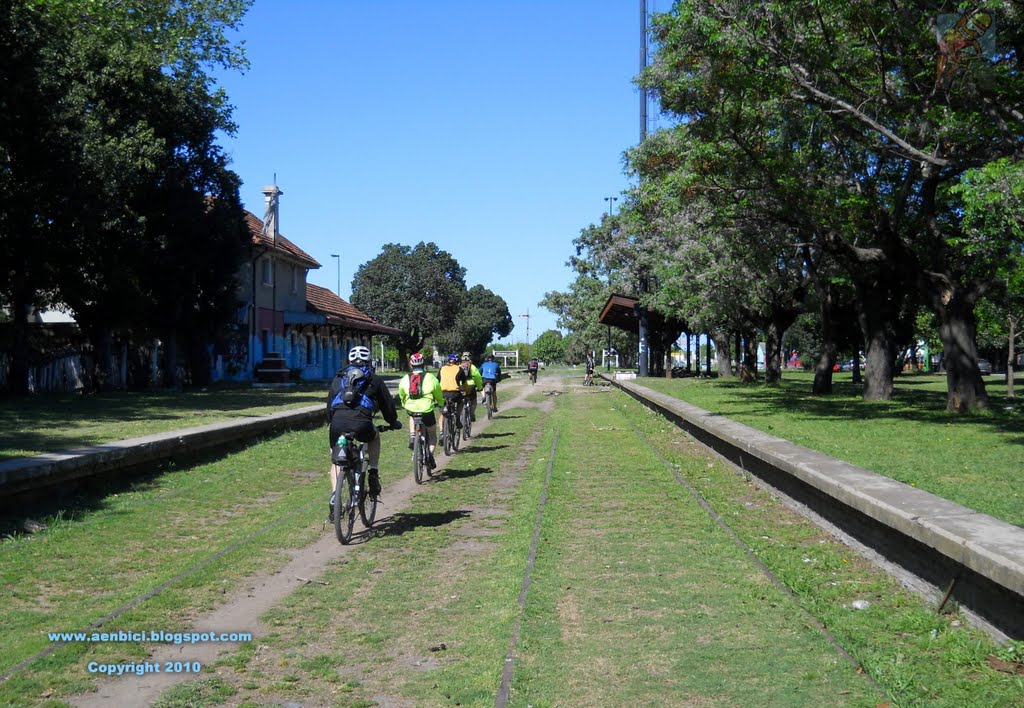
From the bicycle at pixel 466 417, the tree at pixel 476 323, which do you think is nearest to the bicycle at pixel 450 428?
the bicycle at pixel 466 417

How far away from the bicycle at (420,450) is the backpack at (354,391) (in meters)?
3.59

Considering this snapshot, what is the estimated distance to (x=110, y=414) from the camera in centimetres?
2227

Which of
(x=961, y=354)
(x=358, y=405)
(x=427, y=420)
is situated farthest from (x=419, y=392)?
(x=961, y=354)

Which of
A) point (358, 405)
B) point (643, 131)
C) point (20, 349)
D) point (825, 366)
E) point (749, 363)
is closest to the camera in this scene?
point (358, 405)

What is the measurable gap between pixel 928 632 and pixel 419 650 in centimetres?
340

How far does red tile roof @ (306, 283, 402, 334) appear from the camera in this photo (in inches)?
2202

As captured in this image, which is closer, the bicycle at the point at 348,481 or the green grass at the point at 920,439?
the bicycle at the point at 348,481

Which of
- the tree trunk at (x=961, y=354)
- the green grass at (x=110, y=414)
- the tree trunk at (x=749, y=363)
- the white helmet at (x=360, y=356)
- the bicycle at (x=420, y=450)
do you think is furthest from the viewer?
the tree trunk at (x=749, y=363)

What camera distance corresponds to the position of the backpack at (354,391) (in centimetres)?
952

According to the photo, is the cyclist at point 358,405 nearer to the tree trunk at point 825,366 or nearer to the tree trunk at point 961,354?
the tree trunk at point 961,354

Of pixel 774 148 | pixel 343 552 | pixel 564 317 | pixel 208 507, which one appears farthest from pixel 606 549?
pixel 564 317

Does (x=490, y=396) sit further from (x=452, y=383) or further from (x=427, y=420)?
(x=427, y=420)

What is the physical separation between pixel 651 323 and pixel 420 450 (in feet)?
151

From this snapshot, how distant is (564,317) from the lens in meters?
85.5
